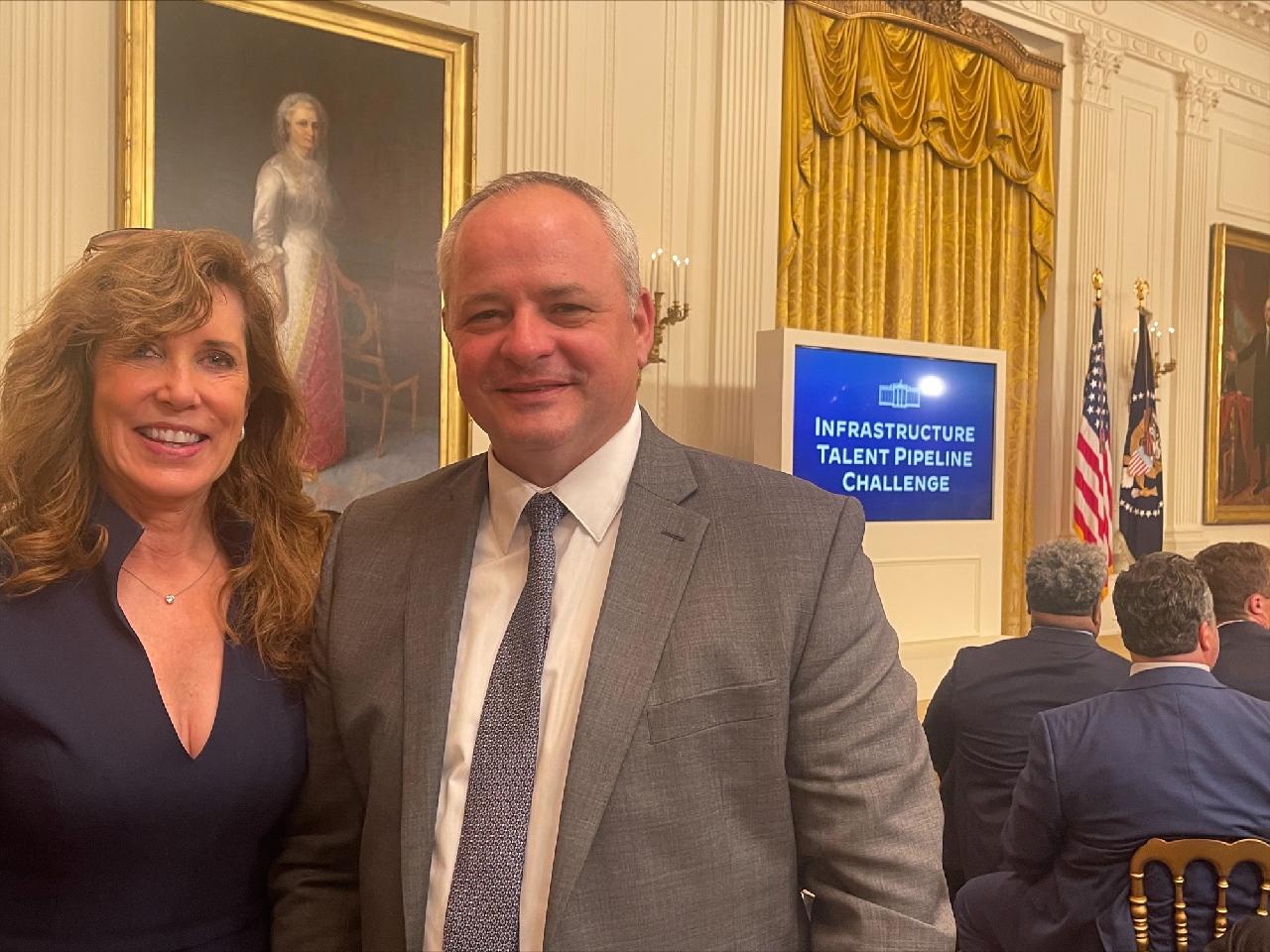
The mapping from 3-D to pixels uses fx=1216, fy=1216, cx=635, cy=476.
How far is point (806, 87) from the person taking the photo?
7660mm

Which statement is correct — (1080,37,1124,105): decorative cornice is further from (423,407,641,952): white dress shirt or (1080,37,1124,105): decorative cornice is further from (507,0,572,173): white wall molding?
(423,407,641,952): white dress shirt

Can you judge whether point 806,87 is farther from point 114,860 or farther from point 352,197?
point 114,860

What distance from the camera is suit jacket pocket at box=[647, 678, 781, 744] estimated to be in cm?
159

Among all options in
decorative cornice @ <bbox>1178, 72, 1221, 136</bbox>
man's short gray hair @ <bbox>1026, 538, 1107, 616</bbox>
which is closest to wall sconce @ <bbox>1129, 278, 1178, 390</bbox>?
decorative cornice @ <bbox>1178, 72, 1221, 136</bbox>

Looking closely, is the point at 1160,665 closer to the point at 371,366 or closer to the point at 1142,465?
the point at 371,366

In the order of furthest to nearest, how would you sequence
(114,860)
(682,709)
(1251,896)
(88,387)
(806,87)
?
1. (806,87)
2. (1251,896)
3. (88,387)
4. (114,860)
5. (682,709)

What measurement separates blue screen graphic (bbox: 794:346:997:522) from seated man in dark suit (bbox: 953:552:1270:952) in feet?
12.7

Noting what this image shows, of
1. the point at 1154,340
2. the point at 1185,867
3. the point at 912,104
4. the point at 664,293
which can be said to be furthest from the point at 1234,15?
the point at 1185,867

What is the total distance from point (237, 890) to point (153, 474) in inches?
26.6

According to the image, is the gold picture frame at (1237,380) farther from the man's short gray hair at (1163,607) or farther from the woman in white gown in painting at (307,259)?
the man's short gray hair at (1163,607)

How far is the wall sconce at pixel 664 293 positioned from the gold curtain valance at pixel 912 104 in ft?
2.84

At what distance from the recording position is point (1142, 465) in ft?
29.6

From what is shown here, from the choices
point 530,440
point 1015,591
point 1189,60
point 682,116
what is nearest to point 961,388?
point 1015,591

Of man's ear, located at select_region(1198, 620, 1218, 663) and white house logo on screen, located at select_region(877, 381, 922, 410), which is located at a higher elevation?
white house logo on screen, located at select_region(877, 381, 922, 410)
